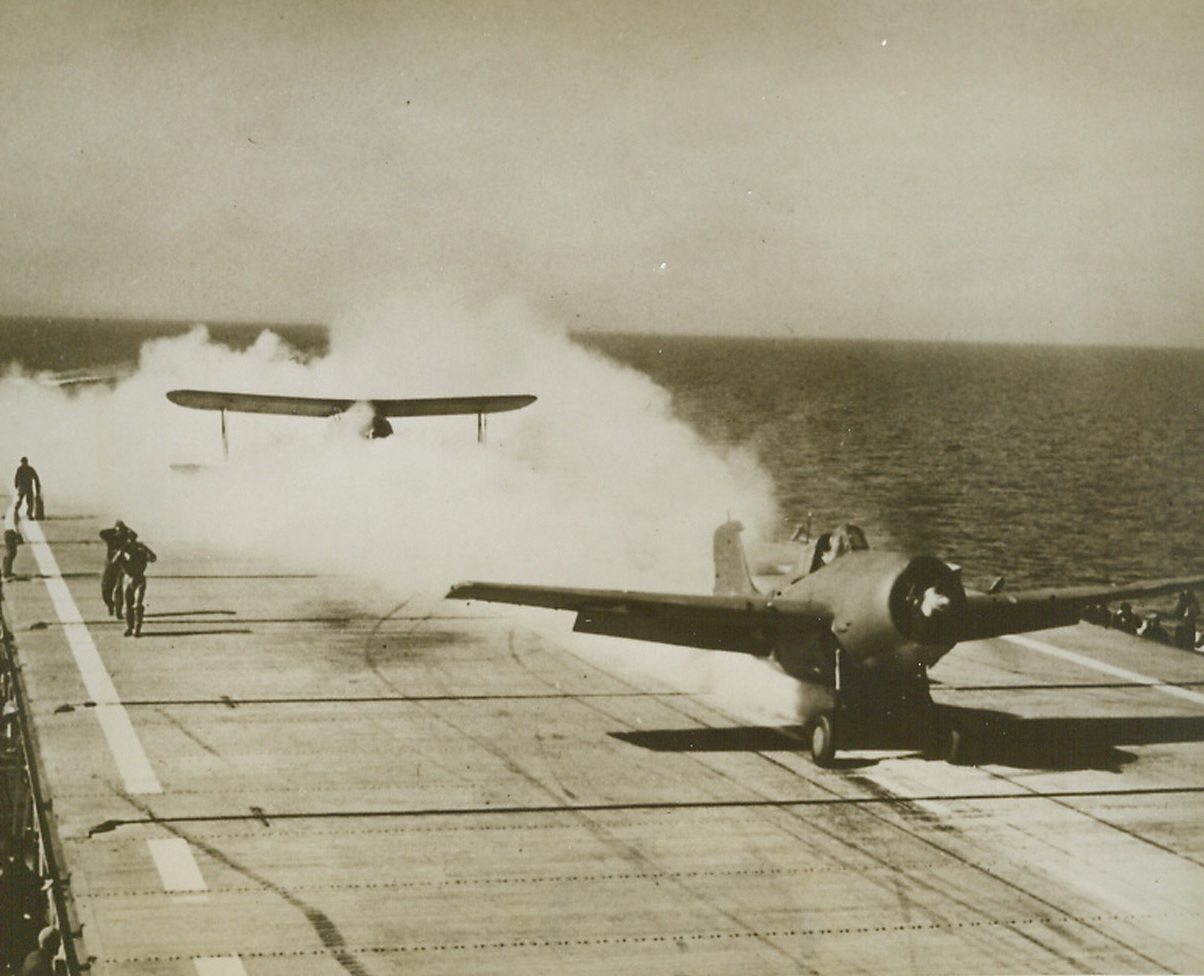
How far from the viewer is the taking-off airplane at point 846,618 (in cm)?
1986

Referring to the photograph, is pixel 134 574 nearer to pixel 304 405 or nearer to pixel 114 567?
pixel 114 567

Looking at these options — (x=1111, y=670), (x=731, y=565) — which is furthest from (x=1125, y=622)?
(x=731, y=565)

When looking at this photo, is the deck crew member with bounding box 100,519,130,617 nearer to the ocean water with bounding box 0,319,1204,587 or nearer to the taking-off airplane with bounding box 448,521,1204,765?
the taking-off airplane with bounding box 448,521,1204,765

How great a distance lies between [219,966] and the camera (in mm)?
13812

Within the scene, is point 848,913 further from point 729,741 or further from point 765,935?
point 729,741

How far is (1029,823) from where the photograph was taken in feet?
61.5

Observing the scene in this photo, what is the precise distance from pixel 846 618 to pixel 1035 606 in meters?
4.14

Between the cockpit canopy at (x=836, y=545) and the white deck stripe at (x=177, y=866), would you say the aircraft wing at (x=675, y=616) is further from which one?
the white deck stripe at (x=177, y=866)

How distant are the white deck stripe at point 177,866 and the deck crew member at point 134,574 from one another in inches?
481

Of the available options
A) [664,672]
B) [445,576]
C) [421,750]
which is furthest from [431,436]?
[421,750]

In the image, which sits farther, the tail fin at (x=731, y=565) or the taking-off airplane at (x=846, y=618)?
the tail fin at (x=731, y=565)

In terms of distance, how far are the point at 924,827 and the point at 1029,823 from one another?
161 centimetres

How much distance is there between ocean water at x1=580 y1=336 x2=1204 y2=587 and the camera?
67438mm

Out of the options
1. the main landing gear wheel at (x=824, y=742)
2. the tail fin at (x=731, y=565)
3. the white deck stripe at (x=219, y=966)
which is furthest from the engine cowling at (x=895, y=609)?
the white deck stripe at (x=219, y=966)
